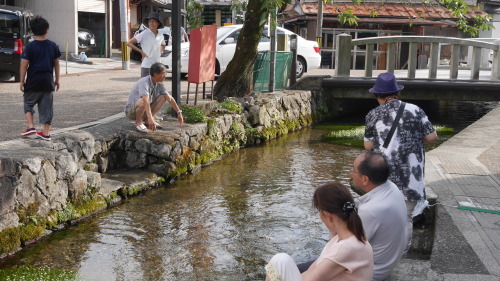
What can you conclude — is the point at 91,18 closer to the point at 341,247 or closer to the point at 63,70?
the point at 63,70

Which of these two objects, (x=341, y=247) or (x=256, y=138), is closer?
(x=341, y=247)

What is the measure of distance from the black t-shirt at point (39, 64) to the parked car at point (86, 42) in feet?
59.5

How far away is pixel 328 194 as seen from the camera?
12.5 ft

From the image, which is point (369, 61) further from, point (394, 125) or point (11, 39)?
point (394, 125)

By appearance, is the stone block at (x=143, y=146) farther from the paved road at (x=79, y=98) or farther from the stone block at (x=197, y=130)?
the paved road at (x=79, y=98)

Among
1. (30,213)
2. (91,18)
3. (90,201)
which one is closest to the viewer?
(30,213)

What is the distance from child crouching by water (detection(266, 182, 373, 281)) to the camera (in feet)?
12.5

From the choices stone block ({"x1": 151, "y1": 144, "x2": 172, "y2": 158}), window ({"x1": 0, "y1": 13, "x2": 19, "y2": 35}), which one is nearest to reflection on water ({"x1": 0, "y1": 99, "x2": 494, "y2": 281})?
stone block ({"x1": 151, "y1": 144, "x2": 172, "y2": 158})

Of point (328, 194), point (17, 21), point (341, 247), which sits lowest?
point (341, 247)

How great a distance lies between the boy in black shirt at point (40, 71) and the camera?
8.08 metres

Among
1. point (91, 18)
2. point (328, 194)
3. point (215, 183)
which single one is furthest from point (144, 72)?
point (91, 18)

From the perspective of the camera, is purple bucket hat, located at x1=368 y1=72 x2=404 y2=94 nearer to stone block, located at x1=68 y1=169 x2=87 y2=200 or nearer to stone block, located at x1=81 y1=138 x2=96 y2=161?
stone block, located at x1=68 y1=169 x2=87 y2=200

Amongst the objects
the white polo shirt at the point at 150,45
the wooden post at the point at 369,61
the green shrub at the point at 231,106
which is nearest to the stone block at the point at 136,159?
the white polo shirt at the point at 150,45

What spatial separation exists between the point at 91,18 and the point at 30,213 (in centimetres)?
2367
